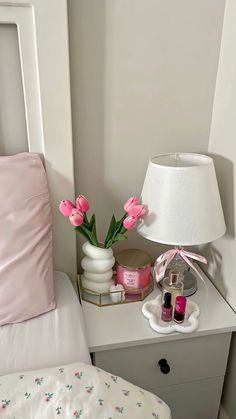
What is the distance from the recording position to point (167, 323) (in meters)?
1.03

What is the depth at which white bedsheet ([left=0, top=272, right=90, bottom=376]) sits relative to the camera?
33.0 inches

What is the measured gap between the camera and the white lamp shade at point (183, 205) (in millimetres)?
977

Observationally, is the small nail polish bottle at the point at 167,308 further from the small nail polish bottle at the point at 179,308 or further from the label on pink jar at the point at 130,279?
the label on pink jar at the point at 130,279

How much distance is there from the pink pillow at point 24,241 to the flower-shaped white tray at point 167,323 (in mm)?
292

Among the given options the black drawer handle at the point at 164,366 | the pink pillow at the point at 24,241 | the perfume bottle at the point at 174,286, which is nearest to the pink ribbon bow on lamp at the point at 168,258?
the perfume bottle at the point at 174,286

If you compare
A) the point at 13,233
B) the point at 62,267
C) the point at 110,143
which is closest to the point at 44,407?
the point at 13,233

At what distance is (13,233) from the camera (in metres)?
0.95

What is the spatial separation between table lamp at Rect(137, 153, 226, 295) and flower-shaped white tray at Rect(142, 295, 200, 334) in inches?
8.9

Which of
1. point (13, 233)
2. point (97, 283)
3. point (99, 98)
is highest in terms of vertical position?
point (99, 98)

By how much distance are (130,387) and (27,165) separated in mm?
651

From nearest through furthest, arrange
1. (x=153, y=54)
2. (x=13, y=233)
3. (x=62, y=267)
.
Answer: (x=13, y=233) < (x=153, y=54) < (x=62, y=267)

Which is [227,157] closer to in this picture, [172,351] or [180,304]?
[180,304]

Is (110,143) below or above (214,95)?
below

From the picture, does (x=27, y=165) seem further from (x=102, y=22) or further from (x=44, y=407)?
(x=44, y=407)
